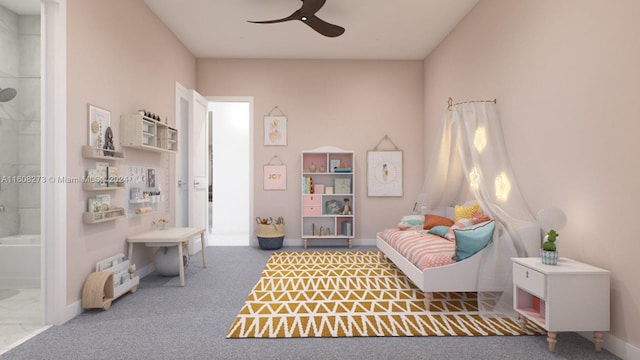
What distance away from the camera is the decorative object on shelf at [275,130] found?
602cm

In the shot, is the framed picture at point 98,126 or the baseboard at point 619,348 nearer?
the baseboard at point 619,348

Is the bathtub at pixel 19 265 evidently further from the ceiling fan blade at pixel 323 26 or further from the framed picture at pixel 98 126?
the ceiling fan blade at pixel 323 26

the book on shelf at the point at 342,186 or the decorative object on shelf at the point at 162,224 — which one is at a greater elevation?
the book on shelf at the point at 342,186

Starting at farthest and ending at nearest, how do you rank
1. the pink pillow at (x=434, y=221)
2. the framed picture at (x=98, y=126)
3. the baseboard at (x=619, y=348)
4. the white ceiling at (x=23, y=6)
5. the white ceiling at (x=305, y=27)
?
the pink pillow at (x=434, y=221) < the white ceiling at (x=305, y=27) < the white ceiling at (x=23, y=6) < the framed picture at (x=98, y=126) < the baseboard at (x=619, y=348)

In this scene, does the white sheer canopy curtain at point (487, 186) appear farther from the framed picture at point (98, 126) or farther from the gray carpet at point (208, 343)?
the framed picture at point (98, 126)

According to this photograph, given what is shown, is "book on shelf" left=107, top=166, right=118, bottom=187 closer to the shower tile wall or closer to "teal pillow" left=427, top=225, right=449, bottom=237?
the shower tile wall

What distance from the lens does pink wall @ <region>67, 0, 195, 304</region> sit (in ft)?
9.34

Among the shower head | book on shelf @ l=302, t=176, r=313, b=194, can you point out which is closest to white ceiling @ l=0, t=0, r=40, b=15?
the shower head

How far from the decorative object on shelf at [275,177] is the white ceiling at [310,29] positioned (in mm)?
1882

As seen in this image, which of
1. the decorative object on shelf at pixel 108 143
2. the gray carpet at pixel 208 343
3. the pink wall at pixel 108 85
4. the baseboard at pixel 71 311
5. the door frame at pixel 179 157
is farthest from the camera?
the door frame at pixel 179 157

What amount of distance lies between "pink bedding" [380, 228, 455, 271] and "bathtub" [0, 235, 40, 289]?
3.87 metres

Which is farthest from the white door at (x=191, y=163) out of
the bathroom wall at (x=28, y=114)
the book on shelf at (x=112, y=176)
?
the book on shelf at (x=112, y=176)

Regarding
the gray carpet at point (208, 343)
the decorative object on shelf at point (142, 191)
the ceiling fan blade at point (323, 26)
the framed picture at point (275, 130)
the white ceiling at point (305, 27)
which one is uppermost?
the white ceiling at point (305, 27)

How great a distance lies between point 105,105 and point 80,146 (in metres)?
0.56
